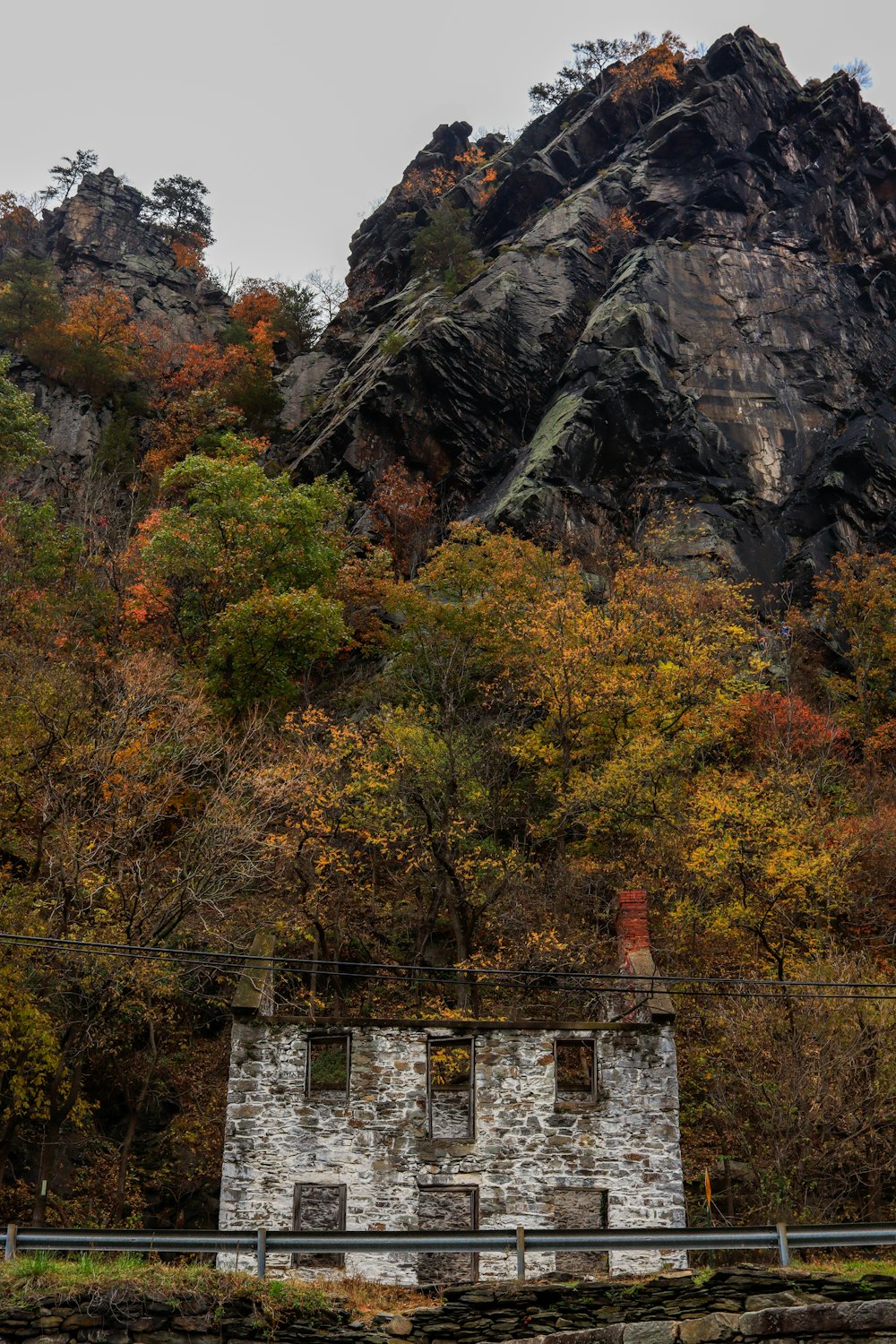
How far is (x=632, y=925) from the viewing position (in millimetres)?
21922

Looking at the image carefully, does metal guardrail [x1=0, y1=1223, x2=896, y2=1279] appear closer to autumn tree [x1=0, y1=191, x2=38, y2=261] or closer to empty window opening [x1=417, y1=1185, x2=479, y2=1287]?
empty window opening [x1=417, y1=1185, x2=479, y2=1287]

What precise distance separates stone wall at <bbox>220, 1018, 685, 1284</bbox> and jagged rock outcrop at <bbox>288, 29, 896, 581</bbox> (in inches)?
1195

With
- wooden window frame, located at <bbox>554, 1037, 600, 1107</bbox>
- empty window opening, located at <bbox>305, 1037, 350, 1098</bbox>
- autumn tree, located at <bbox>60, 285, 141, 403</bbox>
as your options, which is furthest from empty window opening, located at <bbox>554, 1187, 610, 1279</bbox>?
autumn tree, located at <bbox>60, 285, 141, 403</bbox>

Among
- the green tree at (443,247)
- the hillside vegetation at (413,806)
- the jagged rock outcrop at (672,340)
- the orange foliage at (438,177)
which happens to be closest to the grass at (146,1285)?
the hillside vegetation at (413,806)

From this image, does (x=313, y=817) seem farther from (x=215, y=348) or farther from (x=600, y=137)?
(x=600, y=137)

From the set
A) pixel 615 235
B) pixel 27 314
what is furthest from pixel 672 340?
pixel 27 314

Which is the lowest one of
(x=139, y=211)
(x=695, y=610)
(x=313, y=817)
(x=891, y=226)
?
(x=313, y=817)

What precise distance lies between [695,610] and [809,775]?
878 centimetres

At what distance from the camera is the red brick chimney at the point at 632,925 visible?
2156 cm

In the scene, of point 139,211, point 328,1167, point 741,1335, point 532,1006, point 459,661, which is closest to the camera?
point 741,1335

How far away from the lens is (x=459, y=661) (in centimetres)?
3731

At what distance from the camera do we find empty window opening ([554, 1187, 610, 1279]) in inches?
732

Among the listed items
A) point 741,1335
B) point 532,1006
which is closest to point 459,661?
point 532,1006

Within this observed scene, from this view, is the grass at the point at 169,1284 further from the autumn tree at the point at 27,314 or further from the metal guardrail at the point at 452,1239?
the autumn tree at the point at 27,314
